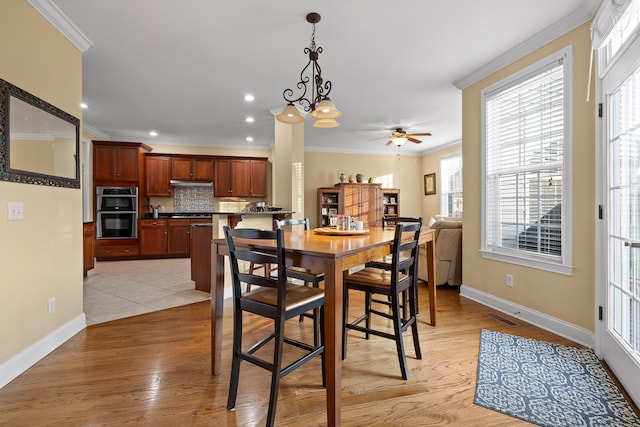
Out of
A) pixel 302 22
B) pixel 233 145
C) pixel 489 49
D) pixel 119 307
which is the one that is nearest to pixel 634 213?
pixel 489 49

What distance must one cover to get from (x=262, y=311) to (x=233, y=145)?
615 centimetres

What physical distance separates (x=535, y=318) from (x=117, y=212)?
22.4 ft

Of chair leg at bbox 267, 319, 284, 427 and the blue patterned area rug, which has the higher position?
chair leg at bbox 267, 319, 284, 427

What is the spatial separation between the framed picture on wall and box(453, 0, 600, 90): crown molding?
421 cm

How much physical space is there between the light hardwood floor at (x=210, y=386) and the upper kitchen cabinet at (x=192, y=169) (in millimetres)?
4533

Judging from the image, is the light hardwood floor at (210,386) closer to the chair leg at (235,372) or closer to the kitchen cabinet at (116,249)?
the chair leg at (235,372)

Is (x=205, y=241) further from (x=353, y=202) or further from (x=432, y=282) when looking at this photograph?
(x=353, y=202)

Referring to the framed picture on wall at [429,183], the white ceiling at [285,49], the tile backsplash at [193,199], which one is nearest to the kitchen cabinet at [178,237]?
the tile backsplash at [193,199]

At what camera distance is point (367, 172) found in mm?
7801

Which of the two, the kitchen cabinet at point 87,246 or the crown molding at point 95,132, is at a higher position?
the crown molding at point 95,132

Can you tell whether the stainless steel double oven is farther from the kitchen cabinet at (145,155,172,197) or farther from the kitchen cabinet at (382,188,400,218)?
the kitchen cabinet at (382,188,400,218)

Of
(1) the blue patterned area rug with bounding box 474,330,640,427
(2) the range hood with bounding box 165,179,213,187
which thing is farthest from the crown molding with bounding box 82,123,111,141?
(1) the blue patterned area rug with bounding box 474,330,640,427

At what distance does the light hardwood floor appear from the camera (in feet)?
5.12

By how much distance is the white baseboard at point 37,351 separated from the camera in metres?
1.88
